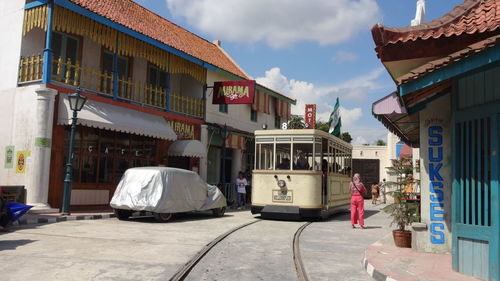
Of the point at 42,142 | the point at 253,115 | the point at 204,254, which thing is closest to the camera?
the point at 204,254

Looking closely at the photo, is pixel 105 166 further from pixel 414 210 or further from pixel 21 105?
pixel 414 210

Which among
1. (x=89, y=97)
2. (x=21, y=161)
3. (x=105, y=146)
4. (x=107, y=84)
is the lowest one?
(x=21, y=161)

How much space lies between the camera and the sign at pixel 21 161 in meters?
14.2

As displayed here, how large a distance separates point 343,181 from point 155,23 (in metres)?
12.2

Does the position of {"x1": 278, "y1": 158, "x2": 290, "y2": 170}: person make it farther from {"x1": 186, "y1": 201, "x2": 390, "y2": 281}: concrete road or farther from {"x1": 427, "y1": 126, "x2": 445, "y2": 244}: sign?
{"x1": 427, "y1": 126, "x2": 445, "y2": 244}: sign

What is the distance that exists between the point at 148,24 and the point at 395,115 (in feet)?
46.7

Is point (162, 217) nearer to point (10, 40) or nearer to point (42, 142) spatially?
point (42, 142)

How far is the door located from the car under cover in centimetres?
878

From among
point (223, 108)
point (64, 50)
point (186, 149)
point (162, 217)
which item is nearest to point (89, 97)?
point (64, 50)

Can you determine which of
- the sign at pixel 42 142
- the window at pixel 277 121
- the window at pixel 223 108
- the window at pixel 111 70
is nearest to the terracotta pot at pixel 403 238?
the sign at pixel 42 142

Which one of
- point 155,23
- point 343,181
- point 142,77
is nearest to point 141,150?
point 142,77

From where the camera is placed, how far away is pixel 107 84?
60.1 feet

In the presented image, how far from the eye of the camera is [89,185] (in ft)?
53.3

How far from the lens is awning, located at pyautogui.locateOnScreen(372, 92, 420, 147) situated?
8.39 metres
